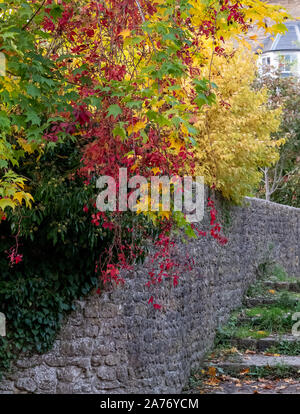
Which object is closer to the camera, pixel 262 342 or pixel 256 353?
pixel 256 353

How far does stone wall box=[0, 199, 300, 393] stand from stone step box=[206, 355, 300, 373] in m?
0.42

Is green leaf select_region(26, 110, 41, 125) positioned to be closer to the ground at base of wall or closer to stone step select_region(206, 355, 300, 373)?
the ground at base of wall

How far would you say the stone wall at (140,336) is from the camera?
638 centimetres

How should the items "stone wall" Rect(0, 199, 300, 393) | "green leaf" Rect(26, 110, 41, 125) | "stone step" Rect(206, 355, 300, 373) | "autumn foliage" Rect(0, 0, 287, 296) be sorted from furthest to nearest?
1. "stone step" Rect(206, 355, 300, 373)
2. "stone wall" Rect(0, 199, 300, 393)
3. "green leaf" Rect(26, 110, 41, 125)
4. "autumn foliage" Rect(0, 0, 287, 296)

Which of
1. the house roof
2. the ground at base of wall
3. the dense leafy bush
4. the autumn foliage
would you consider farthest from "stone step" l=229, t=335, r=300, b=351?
the house roof

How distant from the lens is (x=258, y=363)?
9.30 m

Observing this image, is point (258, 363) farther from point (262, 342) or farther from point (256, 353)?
point (262, 342)

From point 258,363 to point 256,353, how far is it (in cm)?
74

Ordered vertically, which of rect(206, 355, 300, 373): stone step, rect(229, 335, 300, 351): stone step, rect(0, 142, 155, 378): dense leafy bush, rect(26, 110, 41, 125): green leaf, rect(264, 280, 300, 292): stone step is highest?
rect(26, 110, 41, 125): green leaf

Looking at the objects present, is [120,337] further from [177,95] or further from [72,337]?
[177,95]

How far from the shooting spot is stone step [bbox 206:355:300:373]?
909 centimetres

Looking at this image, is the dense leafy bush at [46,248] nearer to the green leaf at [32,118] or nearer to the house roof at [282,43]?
the green leaf at [32,118]

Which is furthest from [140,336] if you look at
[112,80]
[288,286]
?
[288,286]

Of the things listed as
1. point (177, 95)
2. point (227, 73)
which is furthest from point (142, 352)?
point (227, 73)
